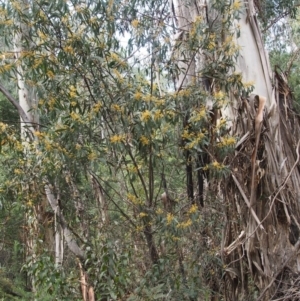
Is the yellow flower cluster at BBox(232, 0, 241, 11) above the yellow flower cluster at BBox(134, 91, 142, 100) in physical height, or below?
above

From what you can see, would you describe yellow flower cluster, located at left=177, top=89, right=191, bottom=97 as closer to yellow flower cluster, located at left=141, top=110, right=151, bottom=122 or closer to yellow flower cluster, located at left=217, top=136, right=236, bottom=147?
yellow flower cluster, located at left=217, top=136, right=236, bottom=147

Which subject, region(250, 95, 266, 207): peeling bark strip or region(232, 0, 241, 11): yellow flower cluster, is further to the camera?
region(250, 95, 266, 207): peeling bark strip

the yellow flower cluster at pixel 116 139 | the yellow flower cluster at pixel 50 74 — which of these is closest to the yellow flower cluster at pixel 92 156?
the yellow flower cluster at pixel 116 139

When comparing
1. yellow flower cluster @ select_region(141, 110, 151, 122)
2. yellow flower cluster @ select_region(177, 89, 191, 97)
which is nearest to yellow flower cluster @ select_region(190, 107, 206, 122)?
yellow flower cluster @ select_region(177, 89, 191, 97)

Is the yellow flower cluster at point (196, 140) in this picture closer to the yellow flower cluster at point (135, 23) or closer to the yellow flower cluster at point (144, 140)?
the yellow flower cluster at point (144, 140)

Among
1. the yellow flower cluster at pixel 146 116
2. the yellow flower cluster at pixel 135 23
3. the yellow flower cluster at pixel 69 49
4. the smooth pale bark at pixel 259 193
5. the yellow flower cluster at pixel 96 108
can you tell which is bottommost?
the smooth pale bark at pixel 259 193

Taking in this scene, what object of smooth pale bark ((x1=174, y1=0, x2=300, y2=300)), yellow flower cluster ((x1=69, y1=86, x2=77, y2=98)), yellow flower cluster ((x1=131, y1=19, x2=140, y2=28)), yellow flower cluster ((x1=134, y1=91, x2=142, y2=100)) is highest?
yellow flower cluster ((x1=131, y1=19, x2=140, y2=28))

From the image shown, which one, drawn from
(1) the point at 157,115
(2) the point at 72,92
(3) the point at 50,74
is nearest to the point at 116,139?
(1) the point at 157,115

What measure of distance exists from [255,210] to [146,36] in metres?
1.49

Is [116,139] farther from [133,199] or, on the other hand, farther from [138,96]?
[133,199]

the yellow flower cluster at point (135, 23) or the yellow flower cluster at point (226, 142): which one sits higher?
the yellow flower cluster at point (135, 23)

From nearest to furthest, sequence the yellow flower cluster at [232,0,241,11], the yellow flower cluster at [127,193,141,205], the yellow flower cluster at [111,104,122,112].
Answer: the yellow flower cluster at [111,104,122,112], the yellow flower cluster at [127,193,141,205], the yellow flower cluster at [232,0,241,11]

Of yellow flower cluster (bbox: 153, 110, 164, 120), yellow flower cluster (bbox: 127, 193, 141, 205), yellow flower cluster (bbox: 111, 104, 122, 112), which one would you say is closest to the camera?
yellow flower cluster (bbox: 153, 110, 164, 120)

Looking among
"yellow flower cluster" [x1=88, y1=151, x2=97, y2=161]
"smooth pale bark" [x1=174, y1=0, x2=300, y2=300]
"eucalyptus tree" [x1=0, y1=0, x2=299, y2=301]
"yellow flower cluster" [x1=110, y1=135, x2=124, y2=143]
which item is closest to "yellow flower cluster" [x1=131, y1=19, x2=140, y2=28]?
"eucalyptus tree" [x1=0, y1=0, x2=299, y2=301]
